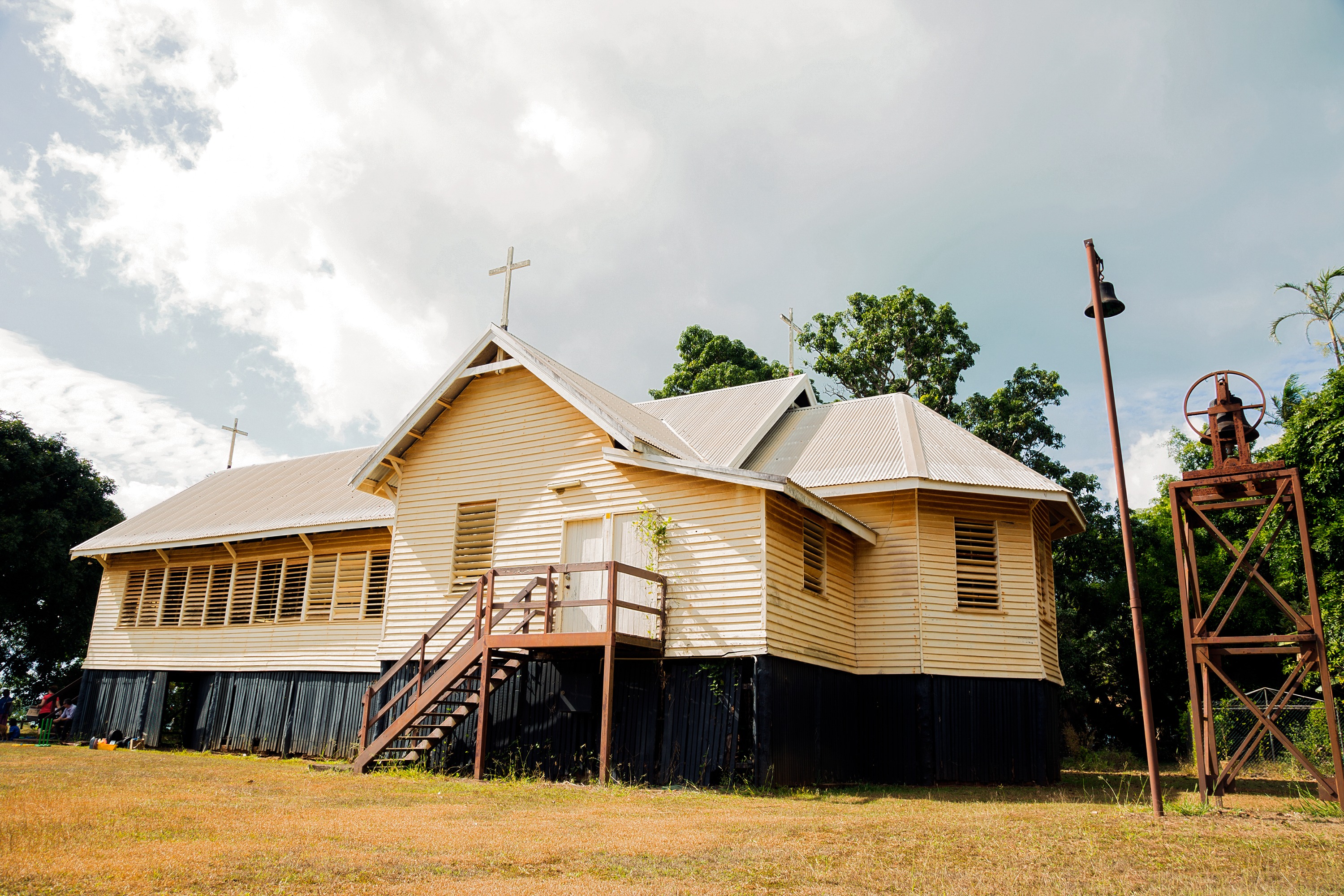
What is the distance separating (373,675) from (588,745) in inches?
287

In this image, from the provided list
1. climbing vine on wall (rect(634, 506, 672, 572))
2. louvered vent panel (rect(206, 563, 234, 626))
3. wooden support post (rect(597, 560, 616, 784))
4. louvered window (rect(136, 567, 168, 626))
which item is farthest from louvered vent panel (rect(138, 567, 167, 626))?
wooden support post (rect(597, 560, 616, 784))

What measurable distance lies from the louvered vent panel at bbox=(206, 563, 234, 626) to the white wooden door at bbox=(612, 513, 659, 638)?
12.5 m

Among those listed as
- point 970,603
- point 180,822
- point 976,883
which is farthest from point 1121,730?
point 180,822

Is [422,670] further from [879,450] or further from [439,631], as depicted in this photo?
[879,450]

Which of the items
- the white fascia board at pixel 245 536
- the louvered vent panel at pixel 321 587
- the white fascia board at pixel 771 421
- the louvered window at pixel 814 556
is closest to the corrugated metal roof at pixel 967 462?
the louvered window at pixel 814 556

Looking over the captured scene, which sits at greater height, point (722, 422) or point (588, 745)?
point (722, 422)

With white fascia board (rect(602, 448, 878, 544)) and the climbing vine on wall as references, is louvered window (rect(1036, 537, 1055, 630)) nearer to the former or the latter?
white fascia board (rect(602, 448, 878, 544))

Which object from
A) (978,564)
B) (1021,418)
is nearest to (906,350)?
(1021,418)

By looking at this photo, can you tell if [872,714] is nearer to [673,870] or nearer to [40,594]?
[673,870]

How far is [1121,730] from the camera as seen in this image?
30.5 meters

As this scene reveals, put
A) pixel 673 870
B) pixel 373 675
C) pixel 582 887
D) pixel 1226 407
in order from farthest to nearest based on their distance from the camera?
pixel 373 675 < pixel 1226 407 < pixel 673 870 < pixel 582 887

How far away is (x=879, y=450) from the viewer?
63.3 ft

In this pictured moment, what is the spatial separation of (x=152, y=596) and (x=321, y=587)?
6172mm

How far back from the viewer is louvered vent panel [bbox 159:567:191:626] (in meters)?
25.1
